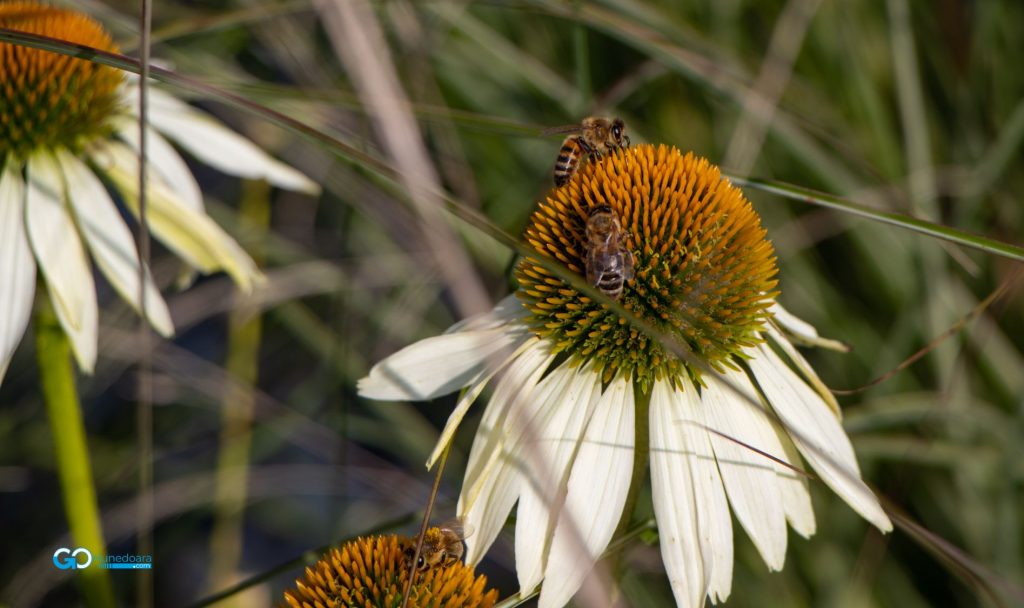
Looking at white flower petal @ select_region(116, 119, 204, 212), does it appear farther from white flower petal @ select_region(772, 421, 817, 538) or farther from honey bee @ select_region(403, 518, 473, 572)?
white flower petal @ select_region(772, 421, 817, 538)

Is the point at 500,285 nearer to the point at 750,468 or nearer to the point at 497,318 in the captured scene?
the point at 497,318

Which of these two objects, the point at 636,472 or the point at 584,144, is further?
the point at 584,144

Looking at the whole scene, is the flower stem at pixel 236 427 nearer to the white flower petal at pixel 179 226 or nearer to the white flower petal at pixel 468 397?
the white flower petal at pixel 179 226

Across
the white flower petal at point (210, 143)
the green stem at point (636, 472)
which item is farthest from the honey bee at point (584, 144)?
the white flower petal at point (210, 143)

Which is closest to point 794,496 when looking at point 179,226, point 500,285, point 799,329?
point 799,329

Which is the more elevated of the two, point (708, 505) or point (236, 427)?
point (236, 427)

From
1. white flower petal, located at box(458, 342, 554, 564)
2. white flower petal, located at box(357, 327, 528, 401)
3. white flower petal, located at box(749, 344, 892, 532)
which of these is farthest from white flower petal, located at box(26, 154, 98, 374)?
white flower petal, located at box(749, 344, 892, 532)

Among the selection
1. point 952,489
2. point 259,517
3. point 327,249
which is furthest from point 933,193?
point 259,517
